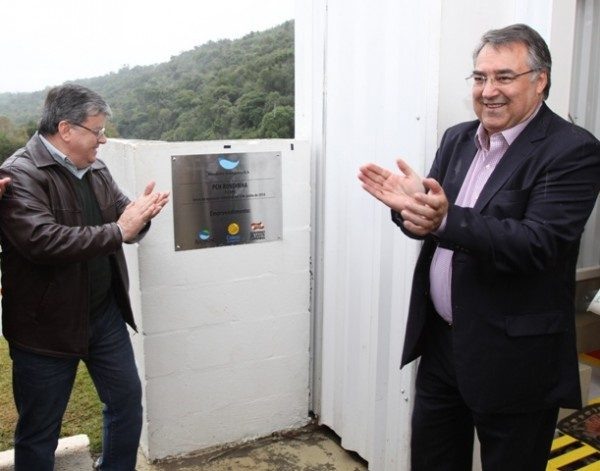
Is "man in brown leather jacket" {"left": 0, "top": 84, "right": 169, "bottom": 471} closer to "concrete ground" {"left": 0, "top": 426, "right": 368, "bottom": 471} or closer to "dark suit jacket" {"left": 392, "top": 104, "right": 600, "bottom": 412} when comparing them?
"concrete ground" {"left": 0, "top": 426, "right": 368, "bottom": 471}

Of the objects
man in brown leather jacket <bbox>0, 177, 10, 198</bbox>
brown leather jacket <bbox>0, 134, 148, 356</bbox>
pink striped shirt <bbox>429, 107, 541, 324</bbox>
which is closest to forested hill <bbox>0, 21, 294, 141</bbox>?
brown leather jacket <bbox>0, 134, 148, 356</bbox>

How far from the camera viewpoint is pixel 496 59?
1957 mm

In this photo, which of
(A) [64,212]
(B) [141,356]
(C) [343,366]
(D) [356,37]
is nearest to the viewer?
(A) [64,212]

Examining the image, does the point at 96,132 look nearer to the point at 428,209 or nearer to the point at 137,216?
the point at 137,216

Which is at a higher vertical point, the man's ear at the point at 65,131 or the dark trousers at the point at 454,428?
the man's ear at the point at 65,131

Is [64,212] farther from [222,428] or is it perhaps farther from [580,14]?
[580,14]

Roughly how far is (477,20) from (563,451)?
215cm

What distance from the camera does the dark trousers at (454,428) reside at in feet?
6.79

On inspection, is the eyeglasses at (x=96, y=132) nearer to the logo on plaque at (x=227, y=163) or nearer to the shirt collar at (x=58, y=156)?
the shirt collar at (x=58, y=156)

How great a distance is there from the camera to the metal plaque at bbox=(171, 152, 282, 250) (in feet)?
10.2

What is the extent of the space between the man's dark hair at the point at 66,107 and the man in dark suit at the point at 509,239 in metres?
1.31

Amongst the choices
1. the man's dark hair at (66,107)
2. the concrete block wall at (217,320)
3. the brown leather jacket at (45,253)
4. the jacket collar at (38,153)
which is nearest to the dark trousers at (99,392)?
the brown leather jacket at (45,253)

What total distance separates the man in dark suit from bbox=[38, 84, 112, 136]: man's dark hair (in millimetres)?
1311

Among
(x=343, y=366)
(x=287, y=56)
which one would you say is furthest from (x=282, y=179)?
(x=343, y=366)
